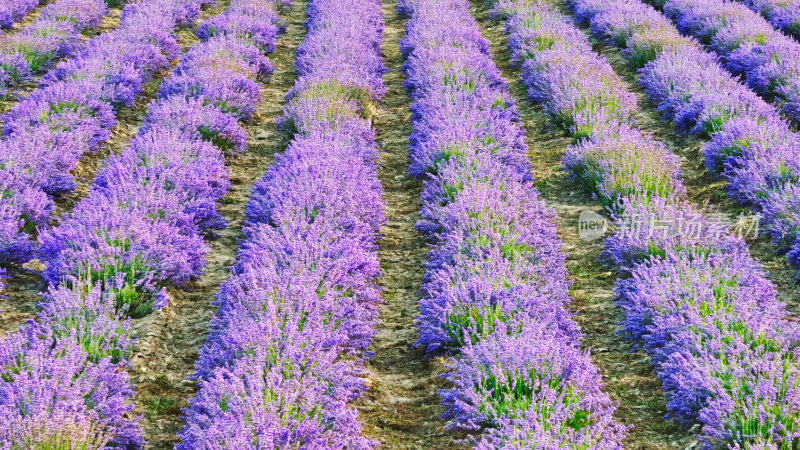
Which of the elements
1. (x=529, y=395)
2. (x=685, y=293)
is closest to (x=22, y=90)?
(x=529, y=395)

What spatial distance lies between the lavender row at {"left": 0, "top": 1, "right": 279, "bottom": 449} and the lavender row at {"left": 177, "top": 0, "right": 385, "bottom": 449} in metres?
0.35

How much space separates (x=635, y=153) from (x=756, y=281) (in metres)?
1.87

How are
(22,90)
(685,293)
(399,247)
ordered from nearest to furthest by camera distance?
1. (685,293)
2. (399,247)
3. (22,90)

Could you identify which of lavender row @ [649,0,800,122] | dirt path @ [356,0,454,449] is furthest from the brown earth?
lavender row @ [649,0,800,122]

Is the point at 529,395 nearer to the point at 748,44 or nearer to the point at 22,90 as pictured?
the point at 22,90

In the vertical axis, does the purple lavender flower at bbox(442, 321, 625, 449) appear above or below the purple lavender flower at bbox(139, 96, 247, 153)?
above

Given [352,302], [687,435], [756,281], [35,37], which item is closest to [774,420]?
[687,435]

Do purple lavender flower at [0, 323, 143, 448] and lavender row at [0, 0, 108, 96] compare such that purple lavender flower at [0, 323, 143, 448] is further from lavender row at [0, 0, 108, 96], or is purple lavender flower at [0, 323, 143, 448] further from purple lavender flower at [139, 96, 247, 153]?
lavender row at [0, 0, 108, 96]

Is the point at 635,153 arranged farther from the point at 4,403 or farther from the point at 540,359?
the point at 4,403

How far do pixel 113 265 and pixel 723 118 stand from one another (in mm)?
4790

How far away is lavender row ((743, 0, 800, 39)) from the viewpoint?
9.68 metres

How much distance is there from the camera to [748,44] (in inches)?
341

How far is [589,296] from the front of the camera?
15.6ft

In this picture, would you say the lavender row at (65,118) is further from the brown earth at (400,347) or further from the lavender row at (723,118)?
the lavender row at (723,118)
